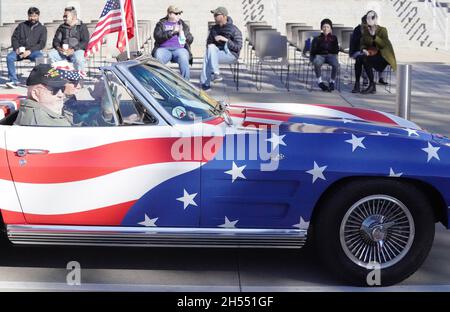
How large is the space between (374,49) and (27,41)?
594cm

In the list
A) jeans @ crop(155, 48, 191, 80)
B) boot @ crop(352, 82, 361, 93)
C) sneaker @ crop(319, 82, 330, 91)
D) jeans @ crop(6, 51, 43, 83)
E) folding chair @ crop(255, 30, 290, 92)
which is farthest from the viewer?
folding chair @ crop(255, 30, 290, 92)

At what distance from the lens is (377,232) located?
17.0 ft

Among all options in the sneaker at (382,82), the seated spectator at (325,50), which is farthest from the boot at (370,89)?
the sneaker at (382,82)

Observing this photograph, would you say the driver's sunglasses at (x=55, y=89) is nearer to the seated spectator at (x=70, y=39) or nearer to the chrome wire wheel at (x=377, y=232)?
the chrome wire wheel at (x=377, y=232)

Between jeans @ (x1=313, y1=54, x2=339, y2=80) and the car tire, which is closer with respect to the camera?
the car tire

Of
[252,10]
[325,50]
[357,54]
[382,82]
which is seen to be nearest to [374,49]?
[357,54]

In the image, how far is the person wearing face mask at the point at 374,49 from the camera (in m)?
14.0

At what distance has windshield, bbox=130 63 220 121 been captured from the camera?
544cm

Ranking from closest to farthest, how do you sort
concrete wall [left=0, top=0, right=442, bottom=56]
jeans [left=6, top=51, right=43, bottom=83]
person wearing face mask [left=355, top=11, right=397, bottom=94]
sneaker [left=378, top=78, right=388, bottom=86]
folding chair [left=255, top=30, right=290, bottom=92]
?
person wearing face mask [left=355, top=11, right=397, bottom=94] → jeans [left=6, top=51, right=43, bottom=83] → folding chair [left=255, top=30, right=290, bottom=92] → sneaker [left=378, top=78, right=388, bottom=86] → concrete wall [left=0, top=0, right=442, bottom=56]

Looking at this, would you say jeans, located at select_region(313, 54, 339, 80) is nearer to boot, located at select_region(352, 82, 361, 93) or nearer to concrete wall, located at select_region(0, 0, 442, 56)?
boot, located at select_region(352, 82, 361, 93)

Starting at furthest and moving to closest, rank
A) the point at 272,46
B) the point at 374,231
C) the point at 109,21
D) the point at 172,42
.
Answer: the point at 272,46
the point at 172,42
the point at 109,21
the point at 374,231

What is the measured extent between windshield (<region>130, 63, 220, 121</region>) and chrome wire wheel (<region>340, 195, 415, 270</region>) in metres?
1.15

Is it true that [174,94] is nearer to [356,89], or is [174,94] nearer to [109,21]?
[109,21]

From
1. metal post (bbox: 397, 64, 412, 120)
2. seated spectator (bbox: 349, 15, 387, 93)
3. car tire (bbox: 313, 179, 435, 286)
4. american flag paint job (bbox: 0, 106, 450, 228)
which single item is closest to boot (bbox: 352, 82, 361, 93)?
seated spectator (bbox: 349, 15, 387, 93)
